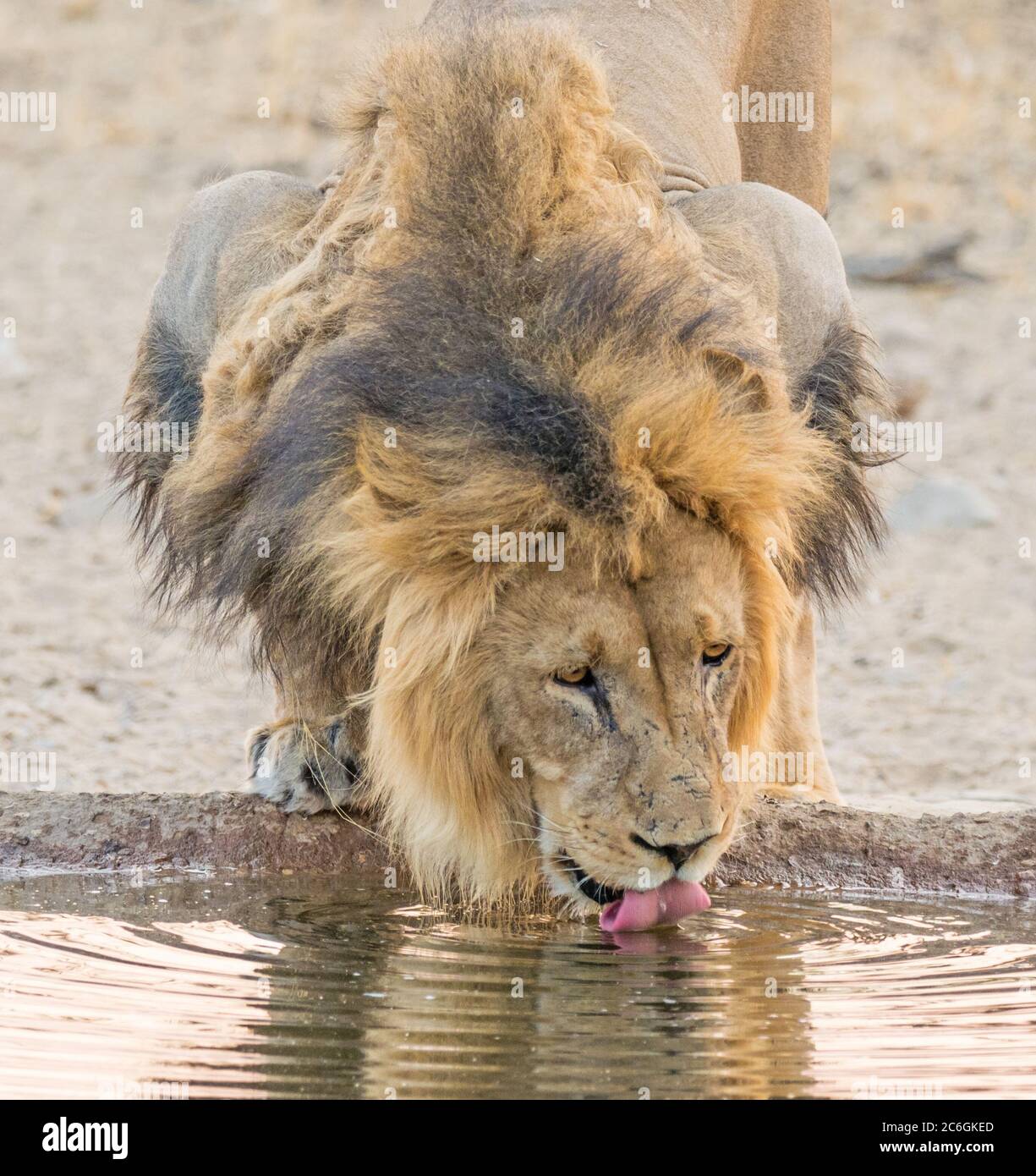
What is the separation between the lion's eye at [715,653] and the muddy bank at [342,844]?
0.78 m

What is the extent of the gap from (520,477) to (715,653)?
511mm

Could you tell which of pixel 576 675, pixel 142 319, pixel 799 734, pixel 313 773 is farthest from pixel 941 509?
pixel 576 675

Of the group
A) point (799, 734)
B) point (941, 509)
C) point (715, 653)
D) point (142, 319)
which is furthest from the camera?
point (941, 509)

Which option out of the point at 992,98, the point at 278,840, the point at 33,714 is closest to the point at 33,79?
the point at 992,98

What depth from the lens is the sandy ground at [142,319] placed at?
276 inches

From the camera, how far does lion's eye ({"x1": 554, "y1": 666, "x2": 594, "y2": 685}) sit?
3492 mm

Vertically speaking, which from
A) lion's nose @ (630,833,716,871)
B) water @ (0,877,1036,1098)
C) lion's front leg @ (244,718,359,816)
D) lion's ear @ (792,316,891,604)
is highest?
lion's ear @ (792,316,891,604)

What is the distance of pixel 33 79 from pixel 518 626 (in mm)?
10577

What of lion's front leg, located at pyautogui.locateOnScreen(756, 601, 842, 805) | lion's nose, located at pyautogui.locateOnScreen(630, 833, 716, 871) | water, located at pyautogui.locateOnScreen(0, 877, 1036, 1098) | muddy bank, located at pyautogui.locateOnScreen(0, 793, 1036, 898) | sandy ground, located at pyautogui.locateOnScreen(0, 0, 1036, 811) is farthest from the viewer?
sandy ground, located at pyautogui.locateOnScreen(0, 0, 1036, 811)

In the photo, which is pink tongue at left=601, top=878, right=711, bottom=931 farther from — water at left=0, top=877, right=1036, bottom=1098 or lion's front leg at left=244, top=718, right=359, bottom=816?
lion's front leg at left=244, top=718, right=359, bottom=816

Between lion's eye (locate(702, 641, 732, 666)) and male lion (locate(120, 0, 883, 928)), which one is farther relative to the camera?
lion's eye (locate(702, 641, 732, 666))

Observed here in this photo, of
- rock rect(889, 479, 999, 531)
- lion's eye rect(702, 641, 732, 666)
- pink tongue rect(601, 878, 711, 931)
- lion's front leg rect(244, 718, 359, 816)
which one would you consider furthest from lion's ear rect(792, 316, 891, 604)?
rock rect(889, 479, 999, 531)

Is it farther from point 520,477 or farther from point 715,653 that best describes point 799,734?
point 520,477

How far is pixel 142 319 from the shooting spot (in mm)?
5992
